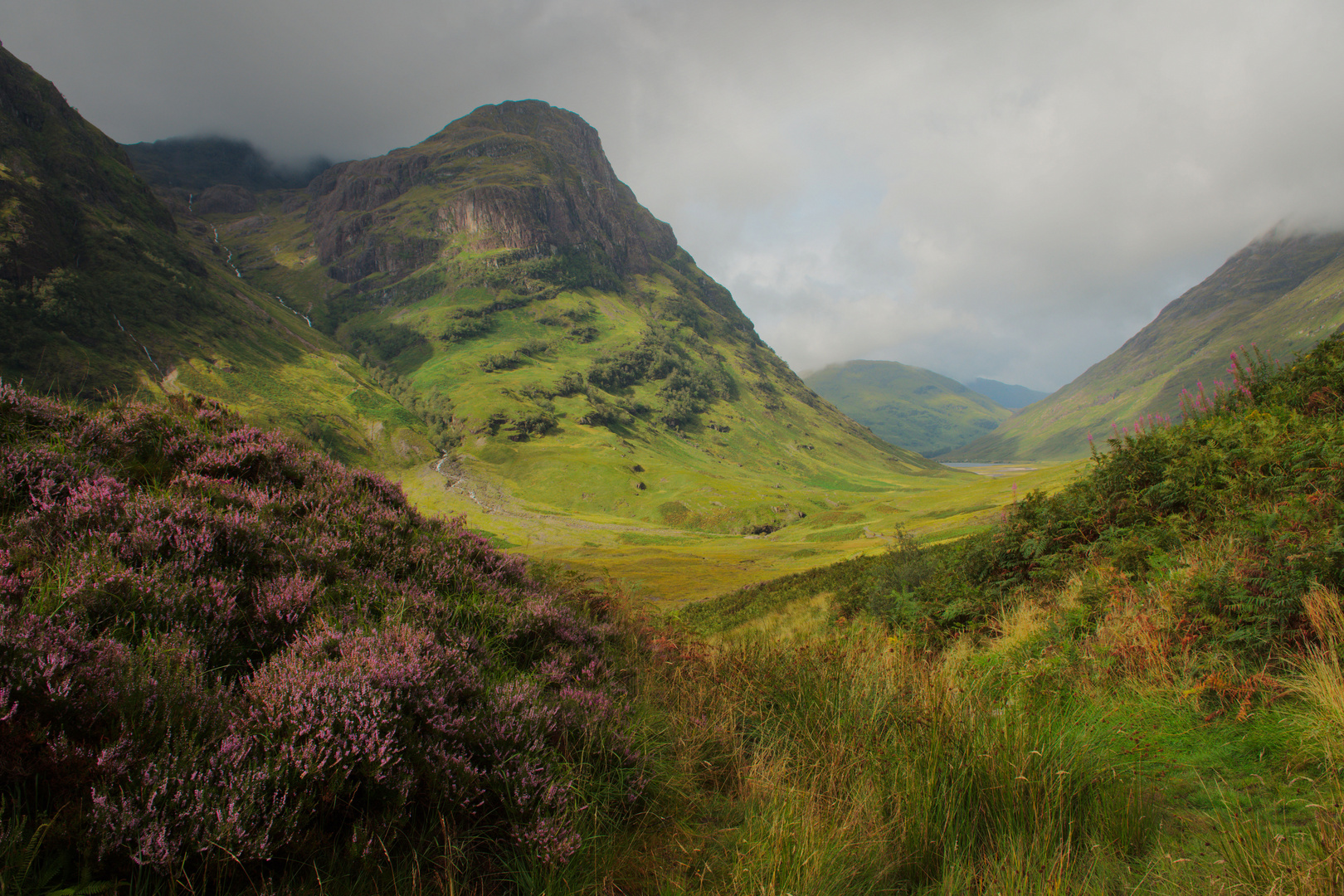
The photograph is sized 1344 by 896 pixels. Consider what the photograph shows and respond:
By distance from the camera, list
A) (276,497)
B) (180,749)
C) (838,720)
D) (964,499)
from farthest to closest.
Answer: (964,499), (276,497), (838,720), (180,749)

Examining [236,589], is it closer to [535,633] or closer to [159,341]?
[535,633]

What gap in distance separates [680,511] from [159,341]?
128014mm

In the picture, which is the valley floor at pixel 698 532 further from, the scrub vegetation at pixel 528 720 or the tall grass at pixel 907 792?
the tall grass at pixel 907 792

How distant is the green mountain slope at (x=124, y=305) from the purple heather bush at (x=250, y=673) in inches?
4930

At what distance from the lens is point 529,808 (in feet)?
10.2

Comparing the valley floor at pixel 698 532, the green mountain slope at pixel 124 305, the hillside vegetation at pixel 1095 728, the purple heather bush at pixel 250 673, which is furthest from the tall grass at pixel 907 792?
the green mountain slope at pixel 124 305

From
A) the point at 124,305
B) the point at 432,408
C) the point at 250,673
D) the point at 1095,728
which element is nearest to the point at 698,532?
the point at 1095,728

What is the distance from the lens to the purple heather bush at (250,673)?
2.28m

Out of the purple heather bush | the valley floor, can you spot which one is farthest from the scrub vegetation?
the valley floor

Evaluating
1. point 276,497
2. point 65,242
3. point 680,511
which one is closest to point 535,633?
point 276,497

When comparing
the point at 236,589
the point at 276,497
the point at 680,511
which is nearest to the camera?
the point at 236,589

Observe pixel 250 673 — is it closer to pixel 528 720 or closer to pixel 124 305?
pixel 528 720

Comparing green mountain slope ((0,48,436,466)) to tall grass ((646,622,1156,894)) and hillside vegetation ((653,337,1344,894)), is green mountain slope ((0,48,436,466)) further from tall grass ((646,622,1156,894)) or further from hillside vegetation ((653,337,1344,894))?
tall grass ((646,622,1156,894))

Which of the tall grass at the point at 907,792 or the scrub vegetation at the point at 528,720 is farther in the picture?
the tall grass at the point at 907,792
